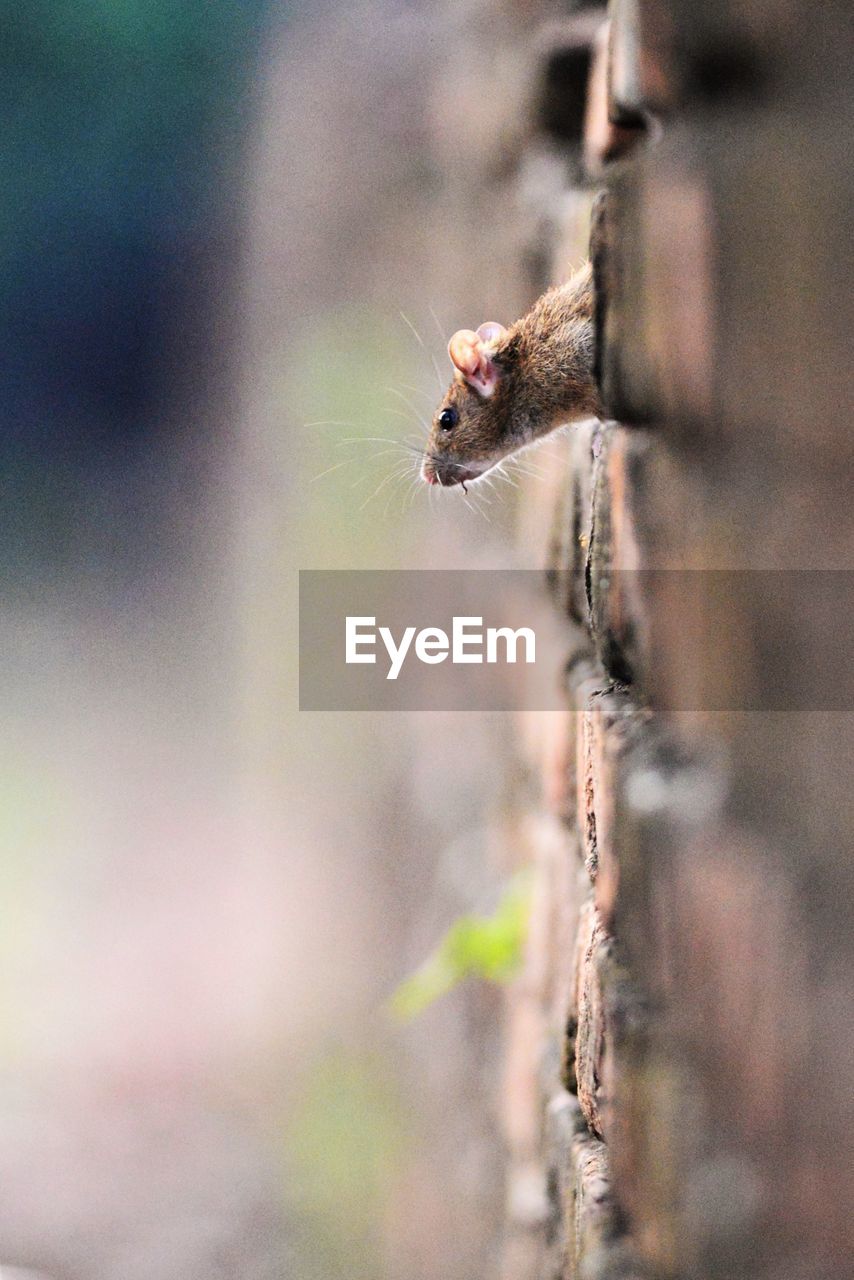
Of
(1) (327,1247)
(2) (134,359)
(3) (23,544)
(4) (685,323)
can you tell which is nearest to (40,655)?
(3) (23,544)

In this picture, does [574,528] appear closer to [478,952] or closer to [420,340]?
[420,340]

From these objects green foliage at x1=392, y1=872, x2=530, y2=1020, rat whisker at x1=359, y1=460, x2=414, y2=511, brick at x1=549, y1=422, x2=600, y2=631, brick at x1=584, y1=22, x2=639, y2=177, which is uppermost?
brick at x1=584, y1=22, x2=639, y2=177

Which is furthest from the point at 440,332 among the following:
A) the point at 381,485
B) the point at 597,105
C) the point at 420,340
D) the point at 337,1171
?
the point at 337,1171

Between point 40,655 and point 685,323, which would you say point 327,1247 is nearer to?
point 40,655

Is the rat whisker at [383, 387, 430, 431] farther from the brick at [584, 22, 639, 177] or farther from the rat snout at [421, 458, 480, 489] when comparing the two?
the brick at [584, 22, 639, 177]

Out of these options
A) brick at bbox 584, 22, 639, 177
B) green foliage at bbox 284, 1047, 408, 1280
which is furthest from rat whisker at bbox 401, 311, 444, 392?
green foliage at bbox 284, 1047, 408, 1280
